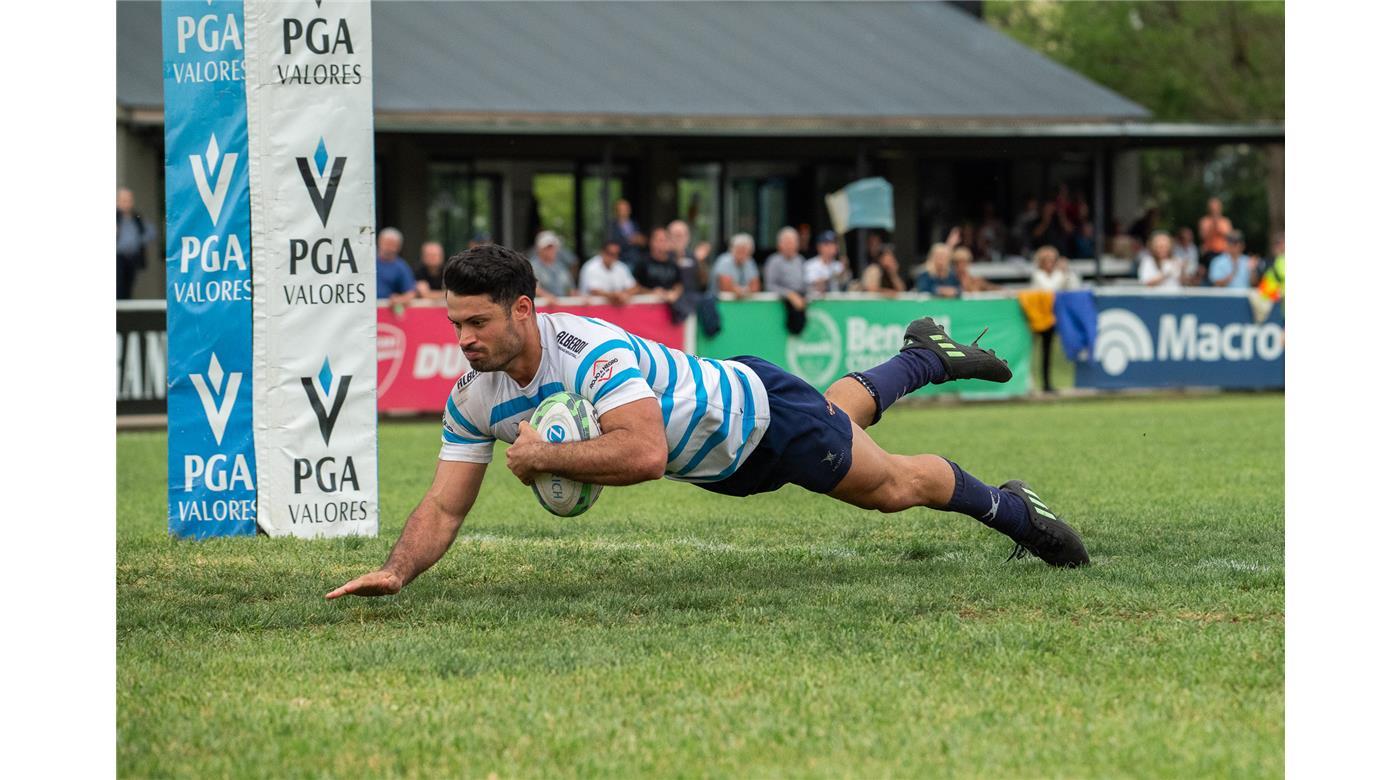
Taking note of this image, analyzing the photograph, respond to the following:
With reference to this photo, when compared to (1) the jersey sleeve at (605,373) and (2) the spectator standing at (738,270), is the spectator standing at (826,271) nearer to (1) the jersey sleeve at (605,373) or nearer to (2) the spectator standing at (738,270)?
(2) the spectator standing at (738,270)

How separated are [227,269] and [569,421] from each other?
11.3 feet

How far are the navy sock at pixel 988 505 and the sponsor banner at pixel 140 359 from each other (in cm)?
1116

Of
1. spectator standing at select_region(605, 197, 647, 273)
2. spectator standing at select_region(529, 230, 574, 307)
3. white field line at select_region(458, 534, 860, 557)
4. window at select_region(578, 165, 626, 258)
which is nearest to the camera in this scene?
white field line at select_region(458, 534, 860, 557)

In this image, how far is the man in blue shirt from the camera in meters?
21.6

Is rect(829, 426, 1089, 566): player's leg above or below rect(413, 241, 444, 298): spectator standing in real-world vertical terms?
below

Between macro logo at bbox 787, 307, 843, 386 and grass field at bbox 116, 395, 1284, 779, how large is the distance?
28.9 feet

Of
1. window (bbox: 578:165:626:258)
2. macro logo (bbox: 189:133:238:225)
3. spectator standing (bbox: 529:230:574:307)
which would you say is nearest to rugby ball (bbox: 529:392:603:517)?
macro logo (bbox: 189:133:238:225)

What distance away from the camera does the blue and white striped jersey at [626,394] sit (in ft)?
19.7

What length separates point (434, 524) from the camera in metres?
6.27

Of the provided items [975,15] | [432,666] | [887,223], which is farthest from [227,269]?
[975,15]

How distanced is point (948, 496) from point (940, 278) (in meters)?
13.1

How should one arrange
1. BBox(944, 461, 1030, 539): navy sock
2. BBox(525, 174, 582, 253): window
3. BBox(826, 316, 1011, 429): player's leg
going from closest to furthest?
BBox(944, 461, 1030, 539): navy sock → BBox(826, 316, 1011, 429): player's leg → BBox(525, 174, 582, 253): window

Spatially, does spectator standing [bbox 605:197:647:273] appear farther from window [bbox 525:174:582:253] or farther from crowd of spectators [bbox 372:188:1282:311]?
window [bbox 525:174:582:253]

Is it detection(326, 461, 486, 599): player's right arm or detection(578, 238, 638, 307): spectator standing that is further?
detection(578, 238, 638, 307): spectator standing
